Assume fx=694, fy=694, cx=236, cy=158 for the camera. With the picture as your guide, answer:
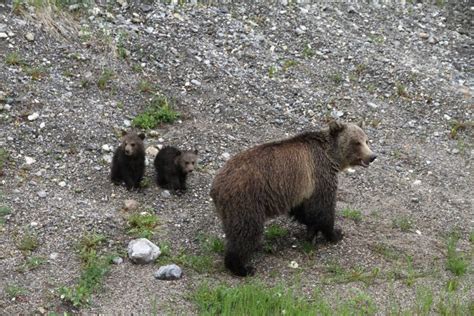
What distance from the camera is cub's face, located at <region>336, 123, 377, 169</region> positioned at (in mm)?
7875

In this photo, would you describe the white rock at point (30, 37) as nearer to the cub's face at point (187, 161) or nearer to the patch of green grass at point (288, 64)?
the cub's face at point (187, 161)

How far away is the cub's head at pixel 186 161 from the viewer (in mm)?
8344

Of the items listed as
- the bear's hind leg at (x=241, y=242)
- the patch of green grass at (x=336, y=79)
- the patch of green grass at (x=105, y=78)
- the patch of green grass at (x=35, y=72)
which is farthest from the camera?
the patch of green grass at (x=336, y=79)

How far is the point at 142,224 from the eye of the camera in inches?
301

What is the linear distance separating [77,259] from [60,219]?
2.33ft

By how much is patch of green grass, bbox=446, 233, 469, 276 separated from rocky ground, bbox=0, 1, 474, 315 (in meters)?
0.09

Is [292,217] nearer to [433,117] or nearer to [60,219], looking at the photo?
[60,219]

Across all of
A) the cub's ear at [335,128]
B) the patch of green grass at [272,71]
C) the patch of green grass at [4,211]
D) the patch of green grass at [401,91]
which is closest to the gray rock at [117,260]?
the patch of green grass at [4,211]

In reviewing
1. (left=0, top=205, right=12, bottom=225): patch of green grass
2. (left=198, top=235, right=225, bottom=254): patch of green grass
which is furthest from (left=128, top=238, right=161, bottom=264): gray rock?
(left=0, top=205, right=12, bottom=225): patch of green grass

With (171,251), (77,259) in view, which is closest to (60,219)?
(77,259)

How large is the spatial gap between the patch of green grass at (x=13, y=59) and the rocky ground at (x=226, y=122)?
0.02 meters

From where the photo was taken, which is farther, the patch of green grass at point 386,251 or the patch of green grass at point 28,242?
the patch of green grass at point 386,251

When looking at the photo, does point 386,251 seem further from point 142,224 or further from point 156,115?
point 156,115

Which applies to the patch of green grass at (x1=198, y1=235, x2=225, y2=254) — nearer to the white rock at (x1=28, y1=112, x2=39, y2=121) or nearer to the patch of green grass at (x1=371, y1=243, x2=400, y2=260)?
the patch of green grass at (x1=371, y1=243, x2=400, y2=260)
